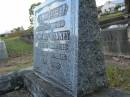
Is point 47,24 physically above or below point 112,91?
above

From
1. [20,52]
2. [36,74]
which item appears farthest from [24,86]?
[20,52]

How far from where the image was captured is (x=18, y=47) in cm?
1670

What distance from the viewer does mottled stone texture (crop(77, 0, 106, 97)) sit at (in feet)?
9.18

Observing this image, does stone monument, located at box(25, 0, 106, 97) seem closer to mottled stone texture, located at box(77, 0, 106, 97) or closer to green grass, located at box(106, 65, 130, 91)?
mottled stone texture, located at box(77, 0, 106, 97)

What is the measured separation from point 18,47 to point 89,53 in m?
14.1

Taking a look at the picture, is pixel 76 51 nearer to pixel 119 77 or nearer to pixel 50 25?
pixel 50 25

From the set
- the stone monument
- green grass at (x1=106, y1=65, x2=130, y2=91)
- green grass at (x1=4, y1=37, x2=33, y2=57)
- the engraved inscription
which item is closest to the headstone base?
the stone monument

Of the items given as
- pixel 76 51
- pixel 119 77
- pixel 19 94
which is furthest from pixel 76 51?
pixel 119 77

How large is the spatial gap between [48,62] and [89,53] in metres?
0.95

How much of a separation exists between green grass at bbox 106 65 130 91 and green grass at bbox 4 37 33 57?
8.80 metres

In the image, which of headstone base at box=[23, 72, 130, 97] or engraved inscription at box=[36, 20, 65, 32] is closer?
headstone base at box=[23, 72, 130, 97]

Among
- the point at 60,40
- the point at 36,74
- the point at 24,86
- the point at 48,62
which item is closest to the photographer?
the point at 60,40

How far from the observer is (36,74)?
440 cm

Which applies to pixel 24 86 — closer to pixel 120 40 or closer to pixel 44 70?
pixel 44 70
